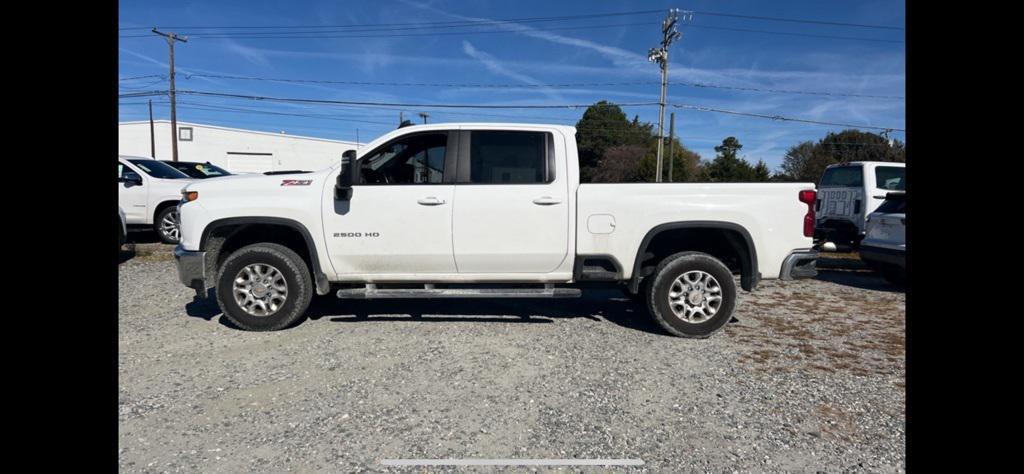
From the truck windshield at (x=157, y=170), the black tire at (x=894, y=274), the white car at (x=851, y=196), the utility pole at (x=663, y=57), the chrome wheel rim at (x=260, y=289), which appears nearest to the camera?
the chrome wheel rim at (x=260, y=289)

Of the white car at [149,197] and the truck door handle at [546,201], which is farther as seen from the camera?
the white car at [149,197]

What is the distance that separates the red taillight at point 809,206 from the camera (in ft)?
13.6

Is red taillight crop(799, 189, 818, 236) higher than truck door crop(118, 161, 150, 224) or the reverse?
the reverse

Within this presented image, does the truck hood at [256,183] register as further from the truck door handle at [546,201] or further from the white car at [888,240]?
the white car at [888,240]

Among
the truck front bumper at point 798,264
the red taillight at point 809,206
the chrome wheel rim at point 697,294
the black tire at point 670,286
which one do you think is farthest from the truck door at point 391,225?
the red taillight at point 809,206

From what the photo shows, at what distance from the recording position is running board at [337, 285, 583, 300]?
4219 millimetres

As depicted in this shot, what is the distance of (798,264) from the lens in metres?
4.25

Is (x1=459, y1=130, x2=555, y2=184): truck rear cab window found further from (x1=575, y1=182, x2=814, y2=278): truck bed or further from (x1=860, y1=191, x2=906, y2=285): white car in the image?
(x1=860, y1=191, x2=906, y2=285): white car

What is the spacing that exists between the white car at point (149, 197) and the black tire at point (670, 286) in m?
8.46

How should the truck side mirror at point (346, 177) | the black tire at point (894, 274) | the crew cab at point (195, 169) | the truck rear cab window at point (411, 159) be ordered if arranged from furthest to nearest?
1. the crew cab at point (195, 169)
2. the black tire at point (894, 274)
3. the truck rear cab window at point (411, 159)
4. the truck side mirror at point (346, 177)

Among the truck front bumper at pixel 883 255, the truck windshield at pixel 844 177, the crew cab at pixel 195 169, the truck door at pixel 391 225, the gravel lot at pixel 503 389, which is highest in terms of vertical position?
the crew cab at pixel 195 169

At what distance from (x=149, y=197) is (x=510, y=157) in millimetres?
7905

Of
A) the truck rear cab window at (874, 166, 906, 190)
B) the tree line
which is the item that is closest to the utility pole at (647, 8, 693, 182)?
the tree line

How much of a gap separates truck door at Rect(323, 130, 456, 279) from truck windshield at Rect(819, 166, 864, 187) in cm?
787
